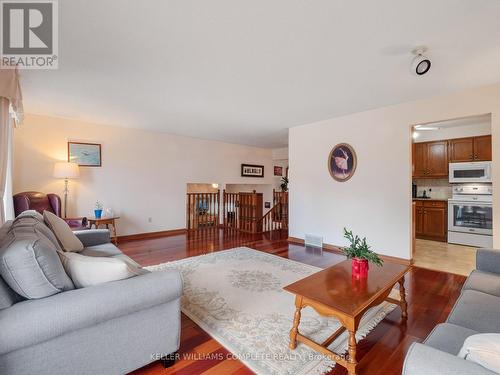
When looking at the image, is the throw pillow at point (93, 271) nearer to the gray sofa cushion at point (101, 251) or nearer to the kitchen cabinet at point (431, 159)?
the gray sofa cushion at point (101, 251)

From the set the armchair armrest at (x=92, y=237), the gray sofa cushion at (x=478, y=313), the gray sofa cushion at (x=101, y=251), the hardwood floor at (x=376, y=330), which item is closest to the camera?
the gray sofa cushion at (x=478, y=313)

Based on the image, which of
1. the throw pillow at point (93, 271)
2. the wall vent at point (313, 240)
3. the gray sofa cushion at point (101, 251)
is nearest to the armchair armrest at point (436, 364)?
the throw pillow at point (93, 271)

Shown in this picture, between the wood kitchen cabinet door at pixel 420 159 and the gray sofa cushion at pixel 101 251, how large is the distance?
6121mm

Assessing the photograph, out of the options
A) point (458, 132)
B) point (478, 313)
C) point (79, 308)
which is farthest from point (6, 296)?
point (458, 132)

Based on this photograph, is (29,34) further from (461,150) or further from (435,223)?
(435,223)

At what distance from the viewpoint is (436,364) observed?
Result: 0.79 meters

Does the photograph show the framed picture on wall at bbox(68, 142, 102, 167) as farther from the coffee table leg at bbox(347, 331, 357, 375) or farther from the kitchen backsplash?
the kitchen backsplash

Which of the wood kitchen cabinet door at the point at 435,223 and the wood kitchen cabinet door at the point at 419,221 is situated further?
the wood kitchen cabinet door at the point at 419,221

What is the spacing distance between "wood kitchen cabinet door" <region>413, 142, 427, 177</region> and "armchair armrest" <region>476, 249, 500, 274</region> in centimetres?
391

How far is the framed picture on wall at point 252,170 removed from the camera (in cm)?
737

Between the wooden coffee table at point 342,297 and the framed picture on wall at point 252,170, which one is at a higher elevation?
the framed picture on wall at point 252,170

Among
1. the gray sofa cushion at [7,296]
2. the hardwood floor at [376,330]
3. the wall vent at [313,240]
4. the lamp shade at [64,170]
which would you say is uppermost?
the lamp shade at [64,170]

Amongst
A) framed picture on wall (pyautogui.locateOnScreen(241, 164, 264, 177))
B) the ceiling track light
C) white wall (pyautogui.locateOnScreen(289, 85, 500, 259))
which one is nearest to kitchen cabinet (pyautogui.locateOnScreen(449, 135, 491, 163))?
white wall (pyautogui.locateOnScreen(289, 85, 500, 259))

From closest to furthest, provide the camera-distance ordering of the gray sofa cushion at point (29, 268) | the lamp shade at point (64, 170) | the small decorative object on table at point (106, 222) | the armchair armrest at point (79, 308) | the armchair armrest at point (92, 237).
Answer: the armchair armrest at point (79, 308) → the gray sofa cushion at point (29, 268) → the armchair armrest at point (92, 237) → the lamp shade at point (64, 170) → the small decorative object on table at point (106, 222)
